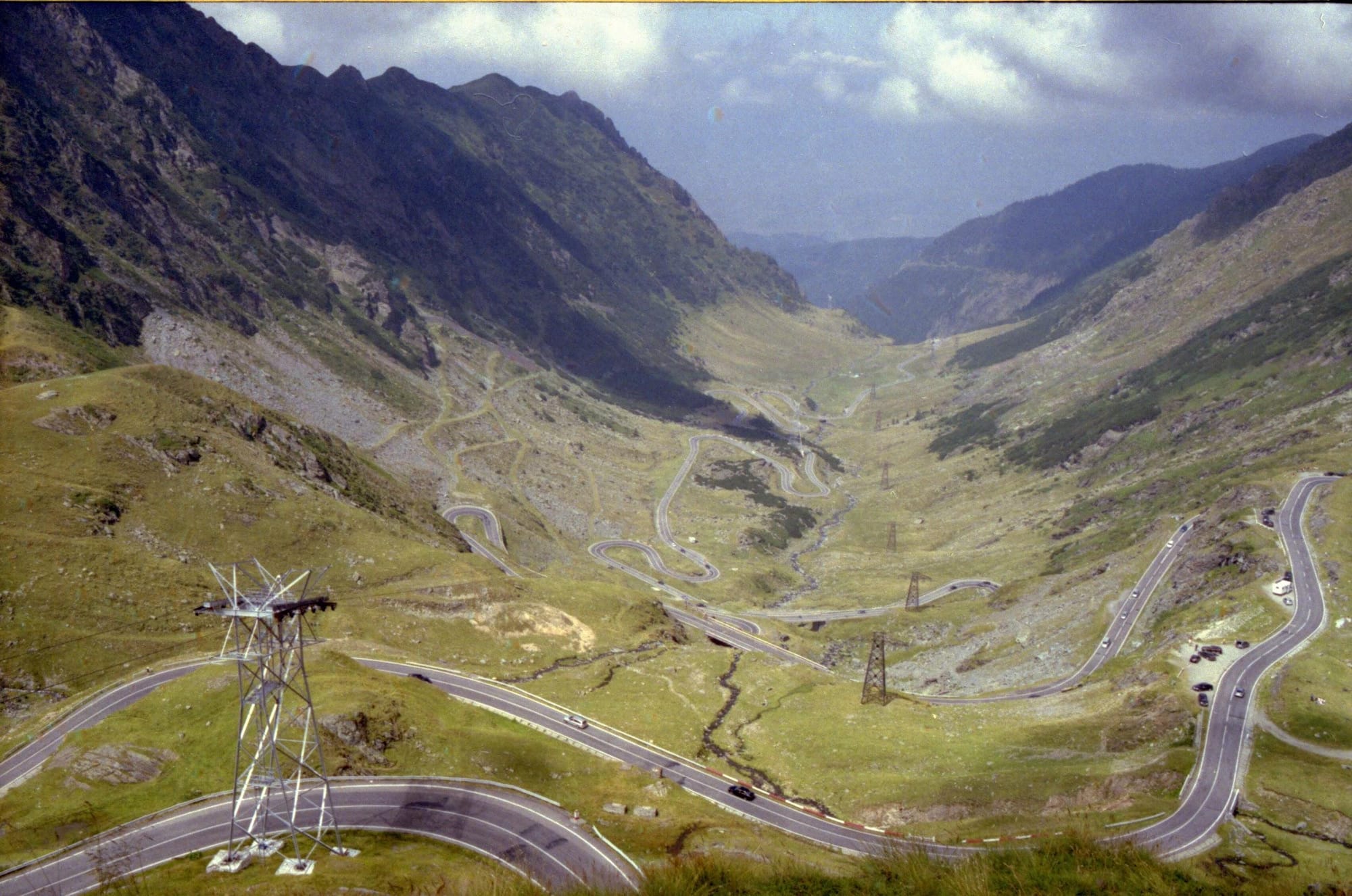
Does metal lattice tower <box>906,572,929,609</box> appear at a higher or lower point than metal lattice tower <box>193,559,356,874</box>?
higher

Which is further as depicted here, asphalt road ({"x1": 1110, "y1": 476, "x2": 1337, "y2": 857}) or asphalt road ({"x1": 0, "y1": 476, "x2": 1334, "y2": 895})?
asphalt road ({"x1": 1110, "y1": 476, "x2": 1337, "y2": 857})

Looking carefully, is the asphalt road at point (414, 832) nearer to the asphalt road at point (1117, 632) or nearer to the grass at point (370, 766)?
the grass at point (370, 766)

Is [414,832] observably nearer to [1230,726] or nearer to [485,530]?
[1230,726]

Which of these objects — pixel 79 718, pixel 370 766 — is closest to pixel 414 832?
pixel 370 766

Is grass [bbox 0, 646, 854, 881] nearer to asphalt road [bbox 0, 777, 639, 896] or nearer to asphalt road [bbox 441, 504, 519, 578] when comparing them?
asphalt road [bbox 0, 777, 639, 896]

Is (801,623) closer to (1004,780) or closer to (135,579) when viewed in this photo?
(1004,780)

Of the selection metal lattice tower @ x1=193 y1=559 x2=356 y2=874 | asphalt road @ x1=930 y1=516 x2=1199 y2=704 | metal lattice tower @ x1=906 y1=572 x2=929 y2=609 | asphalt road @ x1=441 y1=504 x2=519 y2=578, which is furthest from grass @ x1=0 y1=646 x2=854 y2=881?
metal lattice tower @ x1=906 y1=572 x2=929 y2=609

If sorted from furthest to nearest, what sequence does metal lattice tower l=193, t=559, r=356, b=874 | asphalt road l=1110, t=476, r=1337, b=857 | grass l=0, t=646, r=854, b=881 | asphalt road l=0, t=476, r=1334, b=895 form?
asphalt road l=1110, t=476, r=1337, b=857 → asphalt road l=0, t=476, r=1334, b=895 → grass l=0, t=646, r=854, b=881 → metal lattice tower l=193, t=559, r=356, b=874

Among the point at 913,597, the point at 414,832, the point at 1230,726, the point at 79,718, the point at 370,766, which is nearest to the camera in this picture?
the point at 414,832
